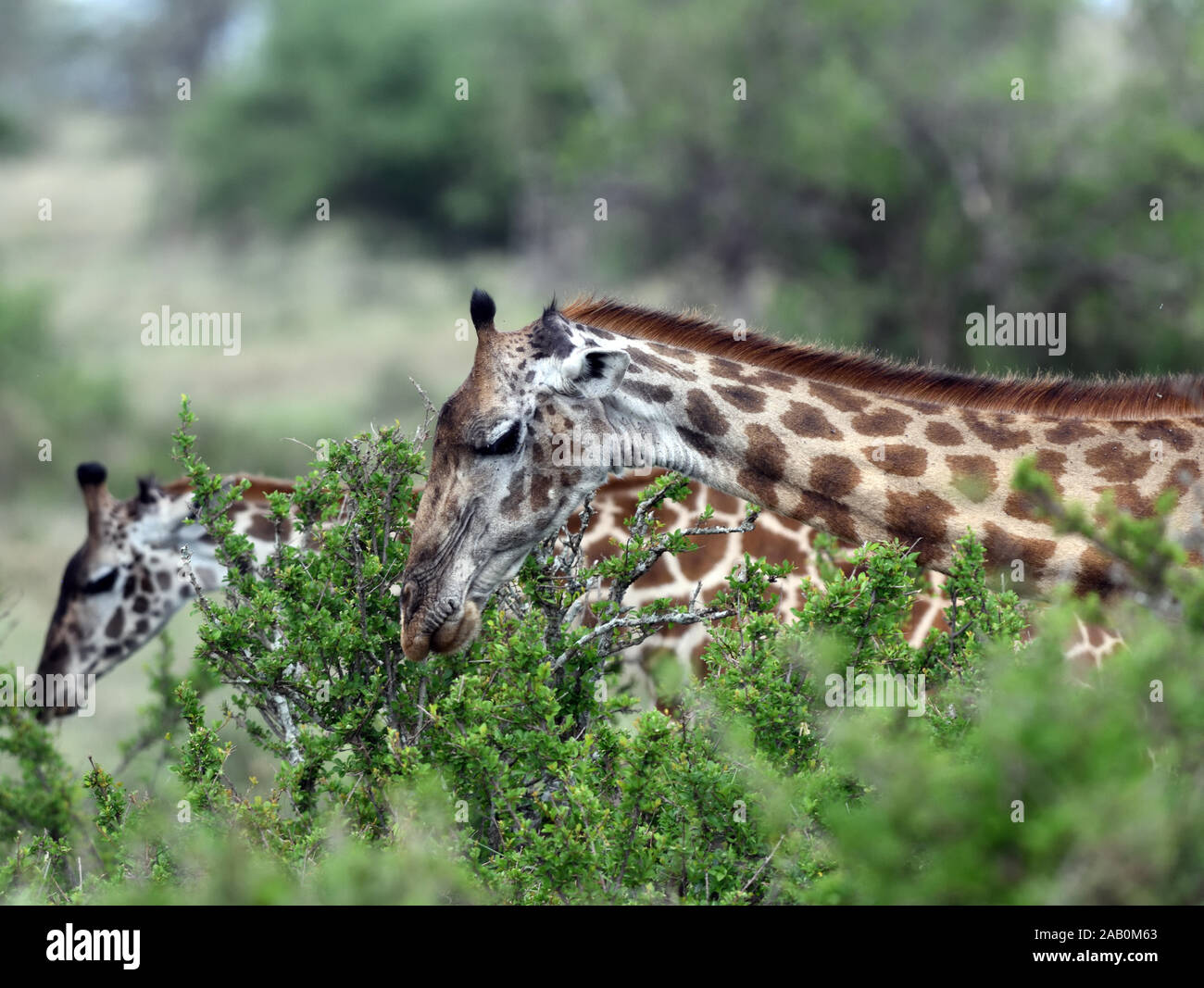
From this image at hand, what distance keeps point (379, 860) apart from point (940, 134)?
18490 mm

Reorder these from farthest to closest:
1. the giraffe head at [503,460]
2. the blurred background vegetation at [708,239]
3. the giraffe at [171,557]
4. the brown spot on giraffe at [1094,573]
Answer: the blurred background vegetation at [708,239] → the giraffe at [171,557] → the giraffe head at [503,460] → the brown spot on giraffe at [1094,573]

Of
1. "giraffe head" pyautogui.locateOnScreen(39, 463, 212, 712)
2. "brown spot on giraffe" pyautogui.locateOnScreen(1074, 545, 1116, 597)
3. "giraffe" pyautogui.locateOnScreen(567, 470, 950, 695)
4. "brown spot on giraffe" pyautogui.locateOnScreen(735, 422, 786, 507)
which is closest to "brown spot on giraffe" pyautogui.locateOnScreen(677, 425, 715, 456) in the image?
"brown spot on giraffe" pyautogui.locateOnScreen(735, 422, 786, 507)

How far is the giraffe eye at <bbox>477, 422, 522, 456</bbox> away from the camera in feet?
16.9

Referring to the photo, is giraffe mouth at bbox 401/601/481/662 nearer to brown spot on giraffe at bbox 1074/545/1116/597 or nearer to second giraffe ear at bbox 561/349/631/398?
second giraffe ear at bbox 561/349/631/398

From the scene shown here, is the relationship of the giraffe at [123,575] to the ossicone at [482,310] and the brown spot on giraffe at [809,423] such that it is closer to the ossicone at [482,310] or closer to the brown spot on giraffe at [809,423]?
the ossicone at [482,310]

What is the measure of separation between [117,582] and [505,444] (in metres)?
3.76

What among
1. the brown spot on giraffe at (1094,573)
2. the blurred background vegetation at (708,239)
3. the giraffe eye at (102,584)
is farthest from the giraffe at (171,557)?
the blurred background vegetation at (708,239)

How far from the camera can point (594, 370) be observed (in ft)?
16.9

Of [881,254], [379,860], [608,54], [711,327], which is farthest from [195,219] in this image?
[379,860]

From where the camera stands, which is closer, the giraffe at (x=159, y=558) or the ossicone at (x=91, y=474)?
the giraffe at (x=159, y=558)

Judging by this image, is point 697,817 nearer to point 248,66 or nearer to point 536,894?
point 536,894

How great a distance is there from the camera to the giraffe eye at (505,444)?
5137 mm

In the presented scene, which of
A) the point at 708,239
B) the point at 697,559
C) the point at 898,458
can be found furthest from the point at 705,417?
the point at 708,239

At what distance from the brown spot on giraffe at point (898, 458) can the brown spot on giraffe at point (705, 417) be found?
538 mm
